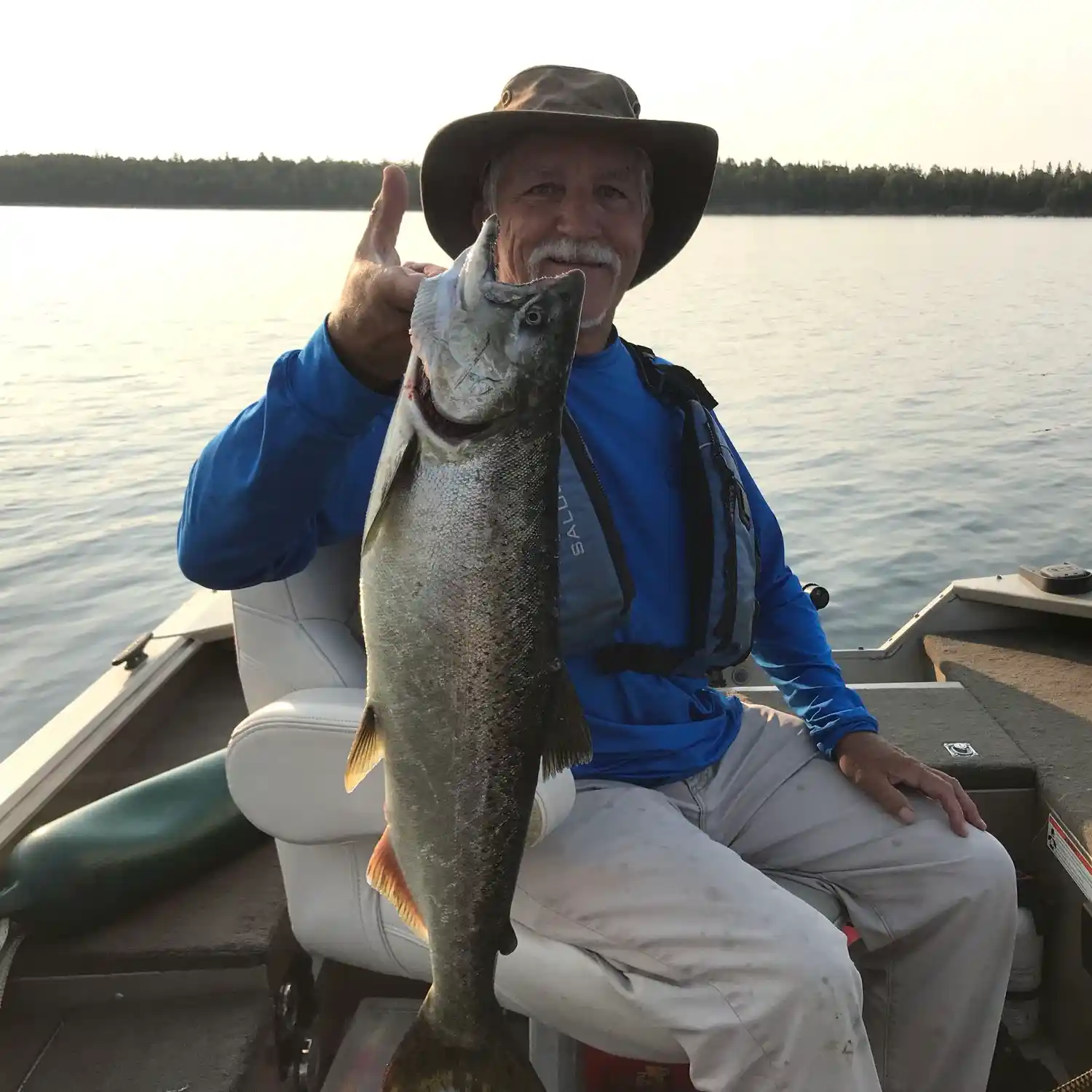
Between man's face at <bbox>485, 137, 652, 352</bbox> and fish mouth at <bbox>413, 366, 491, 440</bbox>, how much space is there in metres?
1.22

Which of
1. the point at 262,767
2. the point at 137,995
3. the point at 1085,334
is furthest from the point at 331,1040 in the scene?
the point at 1085,334

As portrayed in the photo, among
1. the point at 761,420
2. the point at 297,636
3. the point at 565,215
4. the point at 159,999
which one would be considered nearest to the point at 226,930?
the point at 159,999

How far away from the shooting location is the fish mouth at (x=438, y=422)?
1.74 meters

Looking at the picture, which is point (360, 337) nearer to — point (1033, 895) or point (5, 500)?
point (1033, 895)

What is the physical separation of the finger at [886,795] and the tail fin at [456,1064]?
1.26 m

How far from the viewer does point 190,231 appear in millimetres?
83500

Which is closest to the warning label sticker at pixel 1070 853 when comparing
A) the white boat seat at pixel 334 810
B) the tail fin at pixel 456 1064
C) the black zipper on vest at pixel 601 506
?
the white boat seat at pixel 334 810

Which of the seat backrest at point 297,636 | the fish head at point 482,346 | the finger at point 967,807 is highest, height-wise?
the fish head at point 482,346

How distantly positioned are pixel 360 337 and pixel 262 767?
1094 mm

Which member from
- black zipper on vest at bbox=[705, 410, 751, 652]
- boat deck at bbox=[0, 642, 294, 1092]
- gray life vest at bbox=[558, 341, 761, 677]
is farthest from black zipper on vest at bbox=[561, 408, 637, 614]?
boat deck at bbox=[0, 642, 294, 1092]

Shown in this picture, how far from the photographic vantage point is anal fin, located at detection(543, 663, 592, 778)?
6.38ft

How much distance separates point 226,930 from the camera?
3.02m

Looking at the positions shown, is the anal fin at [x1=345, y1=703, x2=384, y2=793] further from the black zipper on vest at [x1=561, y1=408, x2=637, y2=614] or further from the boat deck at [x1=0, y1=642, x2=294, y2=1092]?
the boat deck at [x1=0, y1=642, x2=294, y2=1092]

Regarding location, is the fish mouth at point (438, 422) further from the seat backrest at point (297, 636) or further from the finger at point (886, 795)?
the finger at point (886, 795)
